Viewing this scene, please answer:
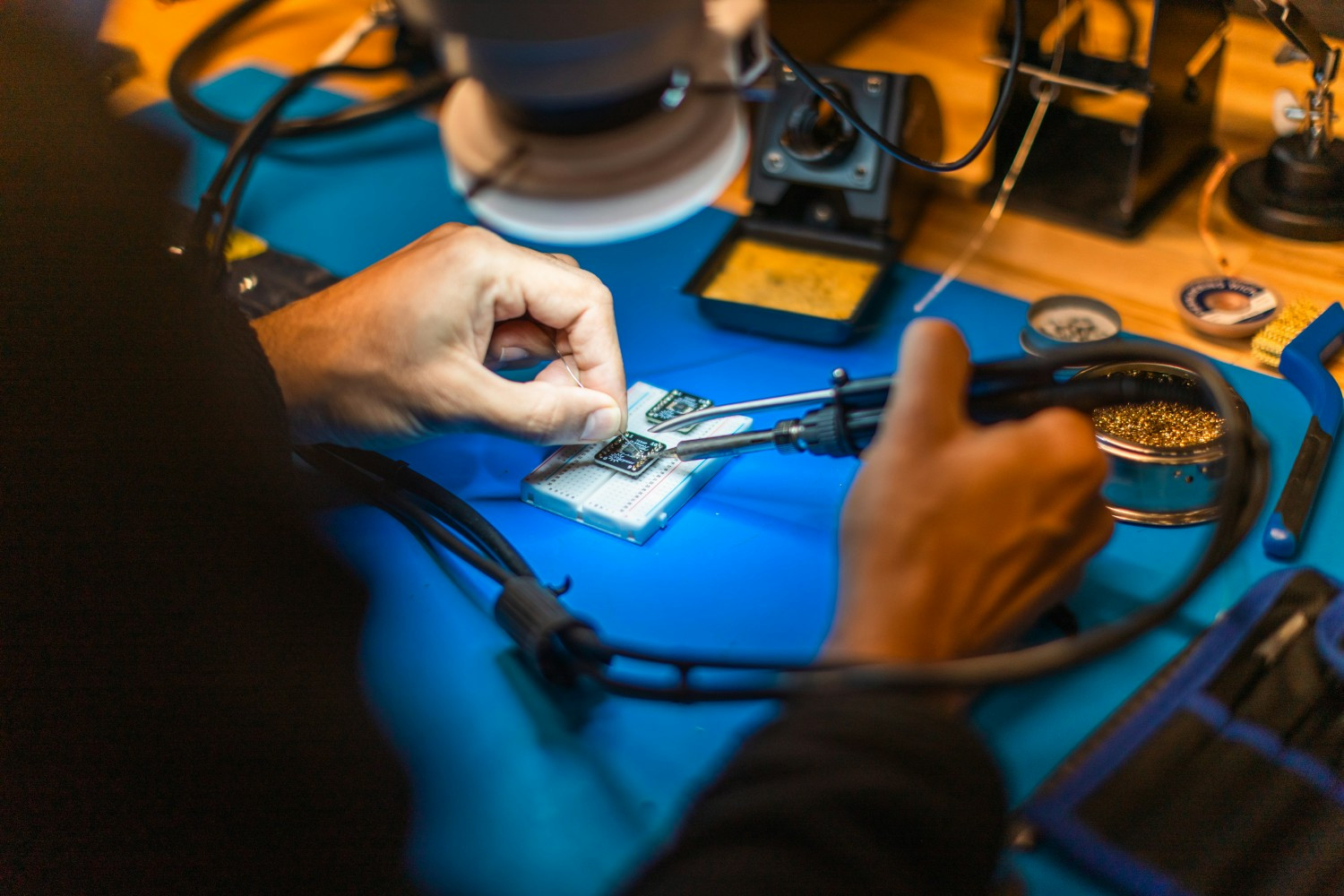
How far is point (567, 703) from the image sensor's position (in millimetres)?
663

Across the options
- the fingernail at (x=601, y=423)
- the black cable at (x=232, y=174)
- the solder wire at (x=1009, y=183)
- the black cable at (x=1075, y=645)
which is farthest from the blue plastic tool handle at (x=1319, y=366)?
the black cable at (x=232, y=174)

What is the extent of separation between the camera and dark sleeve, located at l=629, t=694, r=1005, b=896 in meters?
0.45

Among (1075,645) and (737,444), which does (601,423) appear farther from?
(1075,645)

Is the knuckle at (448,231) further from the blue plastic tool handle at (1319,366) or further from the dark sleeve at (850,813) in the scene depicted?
the blue plastic tool handle at (1319,366)

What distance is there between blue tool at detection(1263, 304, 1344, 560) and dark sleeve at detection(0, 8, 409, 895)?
1.97 feet

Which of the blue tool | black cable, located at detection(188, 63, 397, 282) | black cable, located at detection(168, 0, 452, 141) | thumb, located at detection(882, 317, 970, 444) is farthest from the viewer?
black cable, located at detection(168, 0, 452, 141)

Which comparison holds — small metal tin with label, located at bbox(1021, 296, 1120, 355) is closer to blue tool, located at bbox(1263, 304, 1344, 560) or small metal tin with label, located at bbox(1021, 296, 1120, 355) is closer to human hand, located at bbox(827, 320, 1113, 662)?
blue tool, located at bbox(1263, 304, 1344, 560)

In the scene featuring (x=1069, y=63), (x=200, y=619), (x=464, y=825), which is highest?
(x=1069, y=63)

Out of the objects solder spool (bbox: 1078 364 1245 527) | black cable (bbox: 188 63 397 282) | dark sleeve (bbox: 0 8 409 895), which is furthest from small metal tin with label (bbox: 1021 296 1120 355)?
black cable (bbox: 188 63 397 282)

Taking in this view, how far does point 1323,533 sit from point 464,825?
59 centimetres

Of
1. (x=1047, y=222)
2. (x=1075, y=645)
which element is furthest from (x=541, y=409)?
(x=1047, y=222)

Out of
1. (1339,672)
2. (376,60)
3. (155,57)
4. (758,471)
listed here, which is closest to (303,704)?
(758,471)

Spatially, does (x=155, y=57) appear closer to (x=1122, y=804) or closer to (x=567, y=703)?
(x=567, y=703)

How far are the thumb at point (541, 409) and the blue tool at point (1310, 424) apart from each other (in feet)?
1.53
